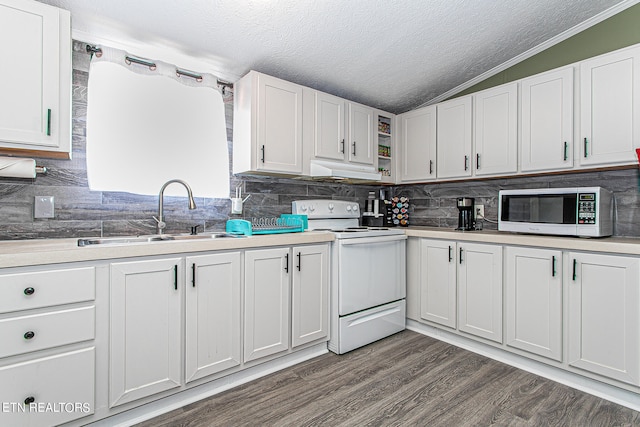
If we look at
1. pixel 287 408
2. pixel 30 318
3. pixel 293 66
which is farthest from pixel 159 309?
pixel 293 66

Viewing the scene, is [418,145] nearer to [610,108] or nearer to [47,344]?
[610,108]

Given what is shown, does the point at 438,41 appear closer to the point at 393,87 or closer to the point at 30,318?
the point at 393,87

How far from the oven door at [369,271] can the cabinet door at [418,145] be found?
80cm

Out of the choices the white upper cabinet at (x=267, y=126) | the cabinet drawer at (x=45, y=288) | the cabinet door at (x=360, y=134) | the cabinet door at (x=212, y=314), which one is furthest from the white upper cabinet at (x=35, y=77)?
the cabinet door at (x=360, y=134)

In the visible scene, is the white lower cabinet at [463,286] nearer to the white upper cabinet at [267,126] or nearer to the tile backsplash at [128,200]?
the tile backsplash at [128,200]

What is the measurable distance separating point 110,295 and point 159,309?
0.82ft

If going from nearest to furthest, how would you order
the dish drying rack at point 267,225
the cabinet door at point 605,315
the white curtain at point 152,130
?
the cabinet door at point 605,315 < the white curtain at point 152,130 < the dish drying rack at point 267,225

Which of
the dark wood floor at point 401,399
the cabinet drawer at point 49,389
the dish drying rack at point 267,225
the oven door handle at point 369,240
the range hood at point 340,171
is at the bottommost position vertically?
the dark wood floor at point 401,399

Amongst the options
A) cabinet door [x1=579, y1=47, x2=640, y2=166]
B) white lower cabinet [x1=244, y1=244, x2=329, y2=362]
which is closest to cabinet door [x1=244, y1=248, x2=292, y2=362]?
white lower cabinet [x1=244, y1=244, x2=329, y2=362]

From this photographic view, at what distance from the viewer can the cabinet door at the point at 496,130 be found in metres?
2.60

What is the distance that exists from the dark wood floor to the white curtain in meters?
1.48

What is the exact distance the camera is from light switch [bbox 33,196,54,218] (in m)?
1.87

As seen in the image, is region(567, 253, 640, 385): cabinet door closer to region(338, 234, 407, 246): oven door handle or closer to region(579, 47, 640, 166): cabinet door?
region(579, 47, 640, 166): cabinet door

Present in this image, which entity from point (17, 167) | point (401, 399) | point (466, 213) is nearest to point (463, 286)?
point (466, 213)
